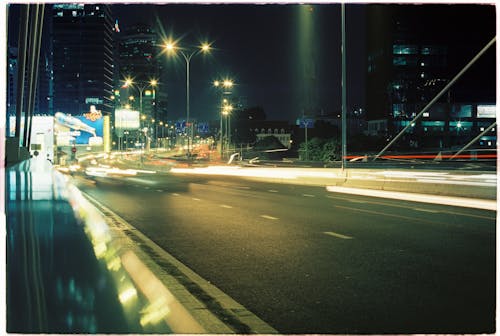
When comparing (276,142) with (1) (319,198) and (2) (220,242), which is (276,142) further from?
(2) (220,242)

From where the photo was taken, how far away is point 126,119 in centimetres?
9100

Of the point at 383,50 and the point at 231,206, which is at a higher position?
the point at 383,50

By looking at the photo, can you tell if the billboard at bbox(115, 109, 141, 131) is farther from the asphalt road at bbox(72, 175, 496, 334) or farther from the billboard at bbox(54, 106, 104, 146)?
the asphalt road at bbox(72, 175, 496, 334)

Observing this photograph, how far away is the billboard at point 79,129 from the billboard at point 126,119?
49.8 ft

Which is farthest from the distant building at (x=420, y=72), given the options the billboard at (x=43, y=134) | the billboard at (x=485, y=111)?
the billboard at (x=43, y=134)

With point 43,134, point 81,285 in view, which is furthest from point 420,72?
point 81,285

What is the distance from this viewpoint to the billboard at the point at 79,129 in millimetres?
103350

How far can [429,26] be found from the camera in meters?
126

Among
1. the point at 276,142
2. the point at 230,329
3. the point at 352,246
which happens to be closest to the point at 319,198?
the point at 352,246

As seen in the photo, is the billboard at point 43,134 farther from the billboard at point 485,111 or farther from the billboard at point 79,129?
the billboard at point 485,111

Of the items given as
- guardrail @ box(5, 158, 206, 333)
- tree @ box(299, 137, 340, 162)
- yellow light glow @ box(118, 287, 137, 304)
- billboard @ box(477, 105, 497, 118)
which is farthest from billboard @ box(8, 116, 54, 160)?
yellow light glow @ box(118, 287, 137, 304)

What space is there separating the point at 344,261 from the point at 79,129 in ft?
339

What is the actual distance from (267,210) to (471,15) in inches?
4841

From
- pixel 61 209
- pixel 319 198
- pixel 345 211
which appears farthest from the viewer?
pixel 319 198
